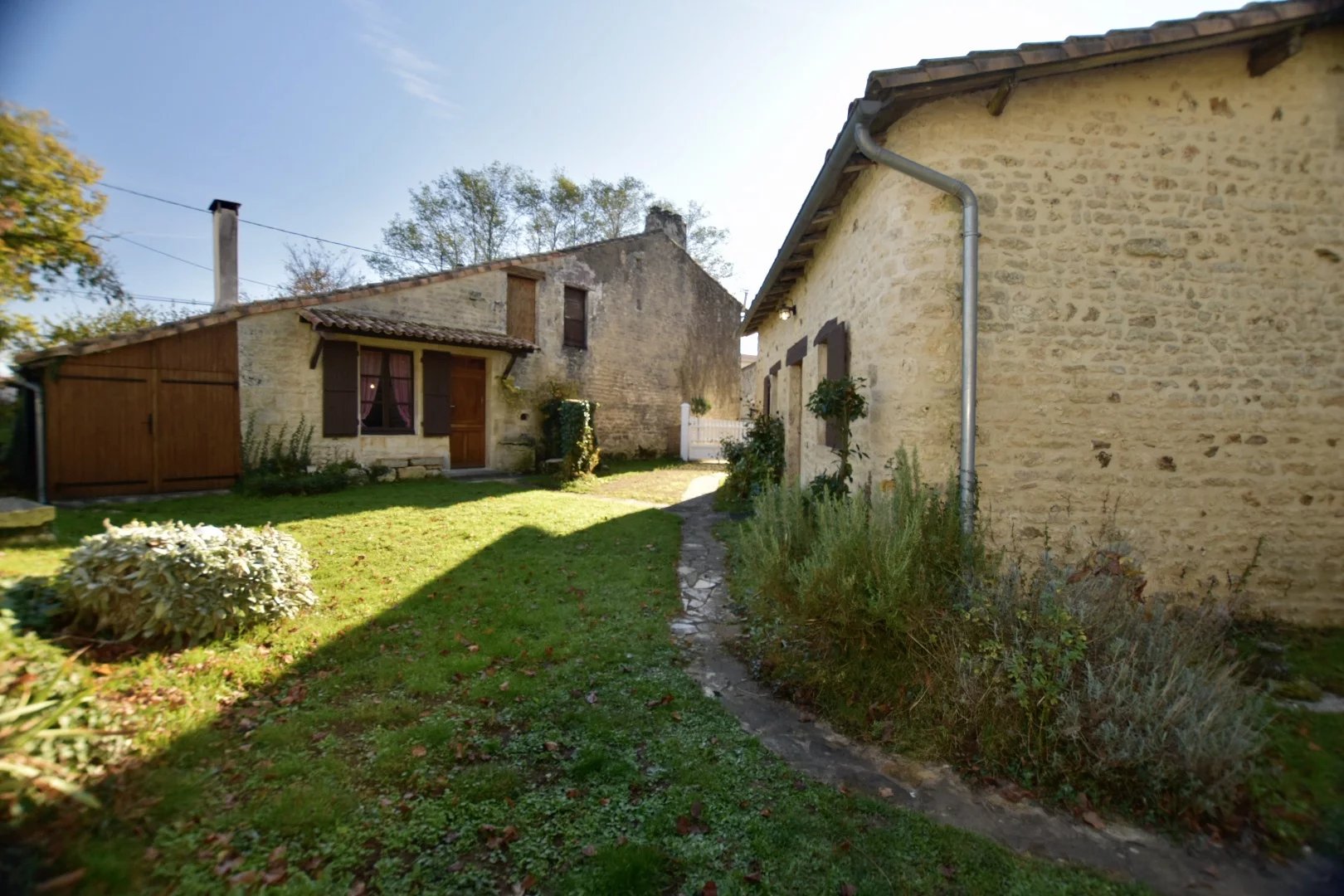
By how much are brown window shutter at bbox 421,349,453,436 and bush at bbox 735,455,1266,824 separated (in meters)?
9.27

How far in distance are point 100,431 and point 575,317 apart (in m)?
9.34

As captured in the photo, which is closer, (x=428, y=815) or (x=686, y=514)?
(x=428, y=815)

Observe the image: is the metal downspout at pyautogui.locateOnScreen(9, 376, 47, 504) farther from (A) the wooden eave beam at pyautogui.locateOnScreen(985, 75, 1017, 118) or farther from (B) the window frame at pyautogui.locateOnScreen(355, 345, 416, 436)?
(A) the wooden eave beam at pyautogui.locateOnScreen(985, 75, 1017, 118)

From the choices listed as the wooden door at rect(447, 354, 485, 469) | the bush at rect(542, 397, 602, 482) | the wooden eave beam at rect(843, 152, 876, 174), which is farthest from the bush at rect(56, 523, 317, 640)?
the wooden door at rect(447, 354, 485, 469)

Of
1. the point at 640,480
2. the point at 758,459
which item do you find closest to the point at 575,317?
the point at 640,480

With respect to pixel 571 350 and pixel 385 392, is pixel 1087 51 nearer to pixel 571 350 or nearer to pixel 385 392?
pixel 385 392

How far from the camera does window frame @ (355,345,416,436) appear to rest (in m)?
10.5

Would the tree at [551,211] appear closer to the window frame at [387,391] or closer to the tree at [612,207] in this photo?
the tree at [612,207]

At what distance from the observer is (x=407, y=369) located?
11156 mm

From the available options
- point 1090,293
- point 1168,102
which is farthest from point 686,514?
point 1168,102

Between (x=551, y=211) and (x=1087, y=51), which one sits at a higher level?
(x=551, y=211)

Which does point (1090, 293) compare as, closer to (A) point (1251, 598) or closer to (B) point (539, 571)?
(A) point (1251, 598)

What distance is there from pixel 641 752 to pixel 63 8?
4.84 m

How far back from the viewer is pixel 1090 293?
4434 millimetres
